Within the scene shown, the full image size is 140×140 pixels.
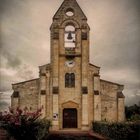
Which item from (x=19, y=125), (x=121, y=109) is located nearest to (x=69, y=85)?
(x=121, y=109)

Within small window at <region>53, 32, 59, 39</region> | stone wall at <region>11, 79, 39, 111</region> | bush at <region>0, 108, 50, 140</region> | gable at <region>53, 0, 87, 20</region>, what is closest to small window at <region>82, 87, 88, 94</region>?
stone wall at <region>11, 79, 39, 111</region>

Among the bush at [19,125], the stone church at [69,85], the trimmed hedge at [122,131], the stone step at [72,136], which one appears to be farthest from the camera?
the stone church at [69,85]

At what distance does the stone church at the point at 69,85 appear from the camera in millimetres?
33938

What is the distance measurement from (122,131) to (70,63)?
13.3 m

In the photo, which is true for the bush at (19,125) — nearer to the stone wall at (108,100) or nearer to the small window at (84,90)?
the small window at (84,90)

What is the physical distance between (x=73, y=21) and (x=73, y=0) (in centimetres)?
185

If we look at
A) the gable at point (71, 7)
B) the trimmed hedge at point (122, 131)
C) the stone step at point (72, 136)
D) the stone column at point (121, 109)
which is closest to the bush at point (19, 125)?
the trimmed hedge at point (122, 131)

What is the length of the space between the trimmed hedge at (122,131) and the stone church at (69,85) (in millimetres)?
7294

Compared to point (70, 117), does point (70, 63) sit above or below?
above

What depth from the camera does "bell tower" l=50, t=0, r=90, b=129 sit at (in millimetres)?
34031

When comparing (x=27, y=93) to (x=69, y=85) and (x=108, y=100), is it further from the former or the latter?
(x=108, y=100)

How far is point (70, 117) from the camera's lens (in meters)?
34.3

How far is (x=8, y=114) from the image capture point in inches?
677

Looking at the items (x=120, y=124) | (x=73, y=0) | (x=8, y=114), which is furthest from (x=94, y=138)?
(x=73, y=0)
